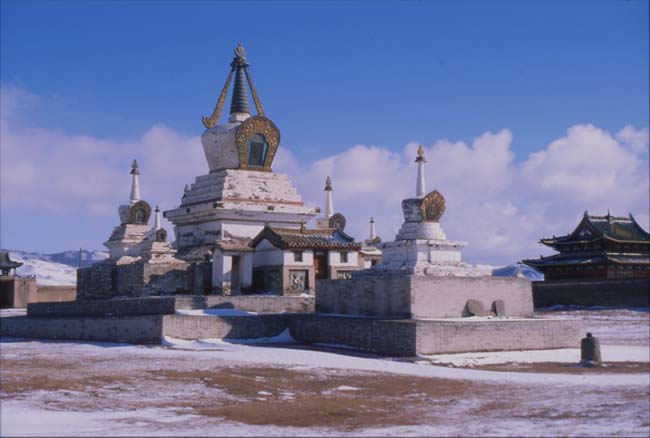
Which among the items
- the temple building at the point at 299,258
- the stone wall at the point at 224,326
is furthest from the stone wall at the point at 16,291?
the stone wall at the point at 224,326

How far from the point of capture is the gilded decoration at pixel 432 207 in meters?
22.7

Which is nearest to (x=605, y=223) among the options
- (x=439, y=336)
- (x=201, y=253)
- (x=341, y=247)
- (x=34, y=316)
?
(x=341, y=247)

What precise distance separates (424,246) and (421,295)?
234 centimetres

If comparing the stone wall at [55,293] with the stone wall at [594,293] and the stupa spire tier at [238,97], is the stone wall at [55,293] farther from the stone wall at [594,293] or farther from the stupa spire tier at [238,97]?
the stone wall at [594,293]

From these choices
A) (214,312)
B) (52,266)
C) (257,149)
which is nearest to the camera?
(214,312)

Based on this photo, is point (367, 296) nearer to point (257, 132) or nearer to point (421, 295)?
point (421, 295)

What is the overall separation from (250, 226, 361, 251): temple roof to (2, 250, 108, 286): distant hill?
1638 inches

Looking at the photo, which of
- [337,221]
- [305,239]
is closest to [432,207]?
[305,239]

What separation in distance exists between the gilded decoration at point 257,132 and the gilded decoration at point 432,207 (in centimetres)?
1082

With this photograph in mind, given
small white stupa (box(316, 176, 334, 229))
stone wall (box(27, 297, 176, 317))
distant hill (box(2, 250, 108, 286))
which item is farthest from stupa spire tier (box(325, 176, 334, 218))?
→ distant hill (box(2, 250, 108, 286))

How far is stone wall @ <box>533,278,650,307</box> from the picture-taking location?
117ft

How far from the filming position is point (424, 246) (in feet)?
72.7

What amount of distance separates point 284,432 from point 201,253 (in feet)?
64.8

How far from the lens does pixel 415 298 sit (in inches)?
790
